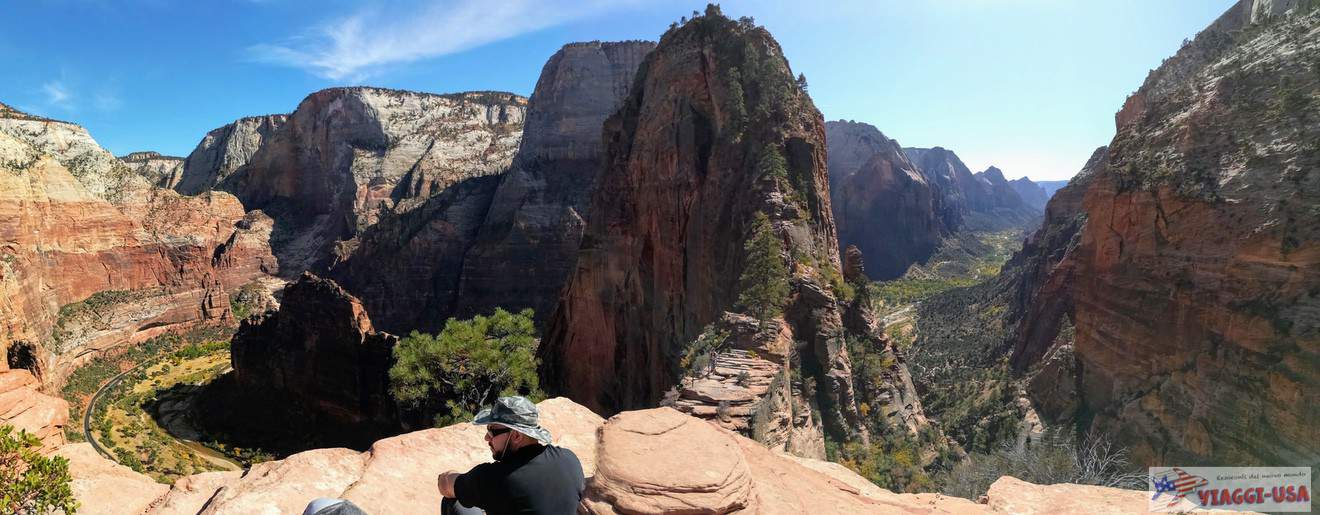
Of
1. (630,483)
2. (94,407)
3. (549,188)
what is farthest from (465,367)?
(549,188)

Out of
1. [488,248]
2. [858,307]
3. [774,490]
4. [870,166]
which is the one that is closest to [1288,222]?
[858,307]

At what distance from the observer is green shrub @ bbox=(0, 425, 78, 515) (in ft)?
21.3

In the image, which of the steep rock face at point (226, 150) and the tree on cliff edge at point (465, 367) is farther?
the steep rock face at point (226, 150)

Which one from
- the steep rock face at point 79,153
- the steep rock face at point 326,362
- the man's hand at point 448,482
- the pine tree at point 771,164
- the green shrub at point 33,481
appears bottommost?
the steep rock face at point 326,362

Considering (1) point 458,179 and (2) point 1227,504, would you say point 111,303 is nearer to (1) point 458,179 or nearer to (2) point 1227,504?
(1) point 458,179

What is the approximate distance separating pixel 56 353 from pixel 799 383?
2200 inches

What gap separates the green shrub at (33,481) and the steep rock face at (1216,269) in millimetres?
Answer: 21555

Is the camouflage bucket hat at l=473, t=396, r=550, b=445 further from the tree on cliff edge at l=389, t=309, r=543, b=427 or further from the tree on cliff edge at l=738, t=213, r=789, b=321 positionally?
the tree on cliff edge at l=389, t=309, r=543, b=427

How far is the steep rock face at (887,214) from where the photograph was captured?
108625mm

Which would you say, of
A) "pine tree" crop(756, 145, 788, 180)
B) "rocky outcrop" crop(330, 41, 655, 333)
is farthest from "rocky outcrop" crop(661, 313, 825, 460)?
"rocky outcrop" crop(330, 41, 655, 333)

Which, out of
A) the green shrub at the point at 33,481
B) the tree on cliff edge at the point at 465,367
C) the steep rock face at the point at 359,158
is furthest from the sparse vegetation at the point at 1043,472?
the steep rock face at the point at 359,158

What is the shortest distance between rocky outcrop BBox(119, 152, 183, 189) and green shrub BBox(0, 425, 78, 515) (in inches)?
5832

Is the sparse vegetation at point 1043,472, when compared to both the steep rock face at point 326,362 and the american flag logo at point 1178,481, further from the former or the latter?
the steep rock face at point 326,362

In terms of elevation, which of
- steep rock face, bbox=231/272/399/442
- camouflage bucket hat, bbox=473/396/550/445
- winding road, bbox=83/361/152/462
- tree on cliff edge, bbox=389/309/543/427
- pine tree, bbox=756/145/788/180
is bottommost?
winding road, bbox=83/361/152/462
